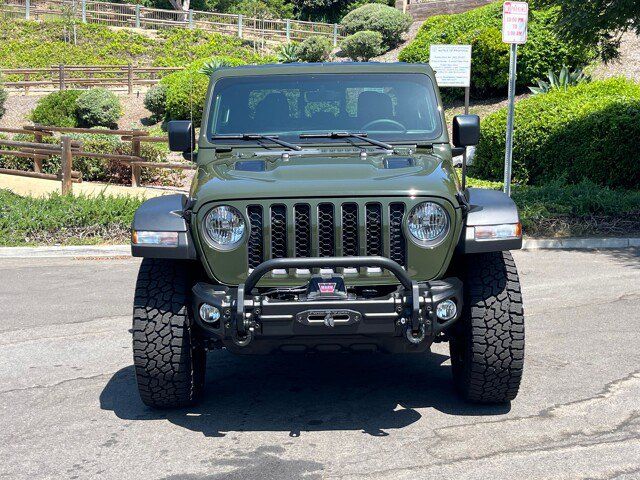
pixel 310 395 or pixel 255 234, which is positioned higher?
pixel 255 234

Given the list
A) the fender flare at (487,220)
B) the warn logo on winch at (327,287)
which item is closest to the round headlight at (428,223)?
the fender flare at (487,220)

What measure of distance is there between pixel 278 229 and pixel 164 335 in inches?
34.2

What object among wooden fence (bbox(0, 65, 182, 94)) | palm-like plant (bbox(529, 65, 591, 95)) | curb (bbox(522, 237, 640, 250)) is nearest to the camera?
curb (bbox(522, 237, 640, 250))

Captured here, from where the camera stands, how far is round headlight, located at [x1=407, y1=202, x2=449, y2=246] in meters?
5.25

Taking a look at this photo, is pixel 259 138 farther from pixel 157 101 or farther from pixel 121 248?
pixel 157 101

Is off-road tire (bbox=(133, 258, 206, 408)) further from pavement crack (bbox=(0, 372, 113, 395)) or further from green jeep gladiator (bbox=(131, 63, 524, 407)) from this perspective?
pavement crack (bbox=(0, 372, 113, 395))

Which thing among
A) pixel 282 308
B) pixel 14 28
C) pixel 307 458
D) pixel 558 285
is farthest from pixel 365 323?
pixel 14 28

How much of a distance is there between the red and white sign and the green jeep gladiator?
6.98 metres

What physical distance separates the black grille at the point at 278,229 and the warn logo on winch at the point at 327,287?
1.05 feet

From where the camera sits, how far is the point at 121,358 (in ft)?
23.1

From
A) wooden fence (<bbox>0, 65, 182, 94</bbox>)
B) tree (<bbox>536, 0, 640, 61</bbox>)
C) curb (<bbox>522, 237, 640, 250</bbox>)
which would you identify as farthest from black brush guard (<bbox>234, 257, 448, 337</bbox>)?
wooden fence (<bbox>0, 65, 182, 94</bbox>)

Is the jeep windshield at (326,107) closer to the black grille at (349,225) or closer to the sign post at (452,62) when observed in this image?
the black grille at (349,225)

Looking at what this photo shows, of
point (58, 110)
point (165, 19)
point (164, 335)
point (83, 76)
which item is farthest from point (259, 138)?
point (165, 19)

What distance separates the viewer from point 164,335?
535 centimetres
